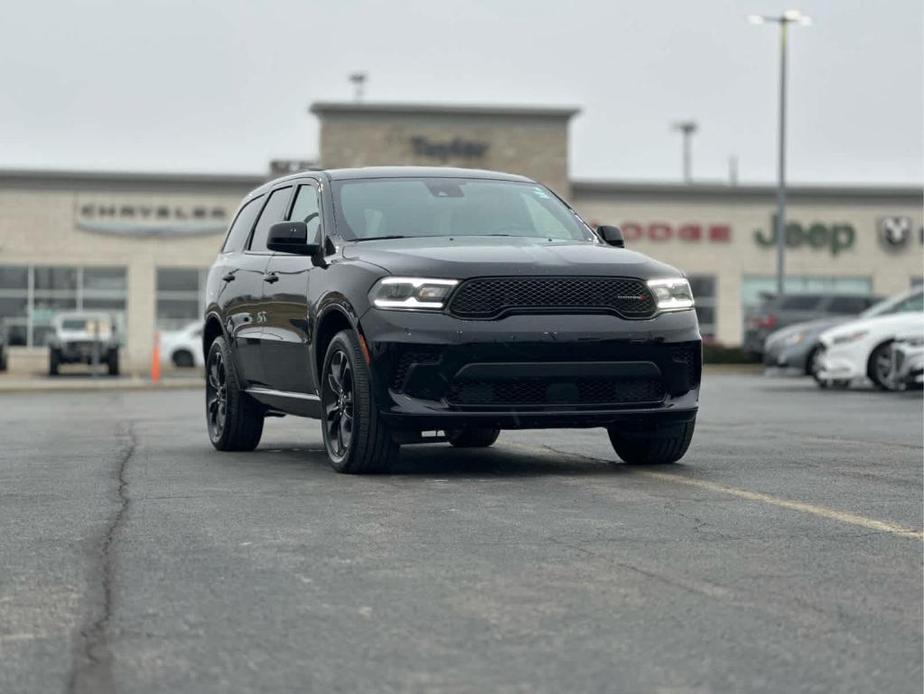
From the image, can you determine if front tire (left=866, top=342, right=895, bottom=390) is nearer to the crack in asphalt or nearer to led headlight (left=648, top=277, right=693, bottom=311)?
led headlight (left=648, top=277, right=693, bottom=311)

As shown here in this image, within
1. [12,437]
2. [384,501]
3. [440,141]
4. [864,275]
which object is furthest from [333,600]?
[864,275]

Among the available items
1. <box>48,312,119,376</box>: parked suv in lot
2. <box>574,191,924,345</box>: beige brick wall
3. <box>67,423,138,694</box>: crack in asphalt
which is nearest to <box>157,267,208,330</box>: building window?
<box>574,191,924,345</box>: beige brick wall

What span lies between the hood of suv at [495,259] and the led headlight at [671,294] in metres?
0.05

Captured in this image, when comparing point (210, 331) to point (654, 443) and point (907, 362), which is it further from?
point (907, 362)

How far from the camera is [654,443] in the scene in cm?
1002

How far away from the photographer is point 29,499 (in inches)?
339

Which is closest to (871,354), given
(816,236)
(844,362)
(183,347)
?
(844,362)

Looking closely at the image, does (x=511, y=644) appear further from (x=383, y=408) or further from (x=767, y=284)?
(x=767, y=284)

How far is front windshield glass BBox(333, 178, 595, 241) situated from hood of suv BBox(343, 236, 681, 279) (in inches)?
13.0

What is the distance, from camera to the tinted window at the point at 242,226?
12.1 meters

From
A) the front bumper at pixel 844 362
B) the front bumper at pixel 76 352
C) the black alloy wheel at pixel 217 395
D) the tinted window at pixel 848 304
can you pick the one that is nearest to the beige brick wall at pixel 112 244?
the front bumper at pixel 76 352

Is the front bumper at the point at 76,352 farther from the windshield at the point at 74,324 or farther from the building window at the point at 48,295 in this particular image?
the building window at the point at 48,295

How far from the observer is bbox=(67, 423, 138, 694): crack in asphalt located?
446 centimetres

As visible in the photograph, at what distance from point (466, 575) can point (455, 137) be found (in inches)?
2061
